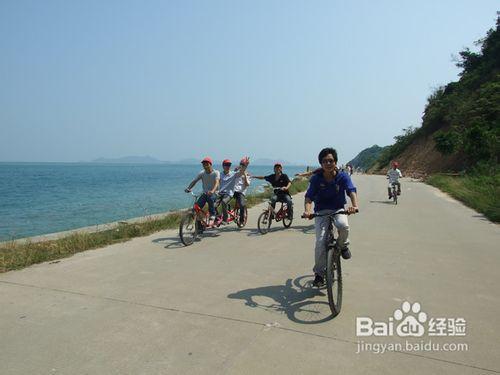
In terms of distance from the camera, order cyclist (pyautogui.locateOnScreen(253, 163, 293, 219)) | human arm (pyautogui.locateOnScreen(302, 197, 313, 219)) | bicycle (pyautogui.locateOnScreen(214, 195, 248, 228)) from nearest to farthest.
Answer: human arm (pyautogui.locateOnScreen(302, 197, 313, 219)) < bicycle (pyautogui.locateOnScreen(214, 195, 248, 228)) < cyclist (pyautogui.locateOnScreen(253, 163, 293, 219))

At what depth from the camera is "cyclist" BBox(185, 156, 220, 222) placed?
29.5ft

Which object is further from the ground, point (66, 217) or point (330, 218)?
point (330, 218)

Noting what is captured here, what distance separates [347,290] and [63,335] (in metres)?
3.58

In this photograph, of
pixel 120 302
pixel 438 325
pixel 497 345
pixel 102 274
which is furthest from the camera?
pixel 102 274

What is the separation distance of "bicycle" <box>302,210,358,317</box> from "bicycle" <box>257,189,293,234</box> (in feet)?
15.4

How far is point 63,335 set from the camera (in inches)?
152

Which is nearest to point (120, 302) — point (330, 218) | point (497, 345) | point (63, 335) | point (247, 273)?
point (63, 335)

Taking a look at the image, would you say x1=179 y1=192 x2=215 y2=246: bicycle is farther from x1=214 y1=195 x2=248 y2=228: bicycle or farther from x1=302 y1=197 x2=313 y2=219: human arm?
x1=302 y1=197 x2=313 y2=219: human arm

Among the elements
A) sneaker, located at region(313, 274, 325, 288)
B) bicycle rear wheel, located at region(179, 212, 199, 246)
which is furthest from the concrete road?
bicycle rear wheel, located at region(179, 212, 199, 246)

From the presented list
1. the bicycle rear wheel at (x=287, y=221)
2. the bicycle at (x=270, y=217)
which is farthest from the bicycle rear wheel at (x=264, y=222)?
the bicycle rear wheel at (x=287, y=221)

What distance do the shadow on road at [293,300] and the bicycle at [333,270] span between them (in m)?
0.15

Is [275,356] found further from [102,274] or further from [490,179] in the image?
[490,179]

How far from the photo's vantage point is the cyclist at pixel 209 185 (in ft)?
29.5

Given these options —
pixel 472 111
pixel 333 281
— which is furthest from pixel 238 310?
pixel 472 111
